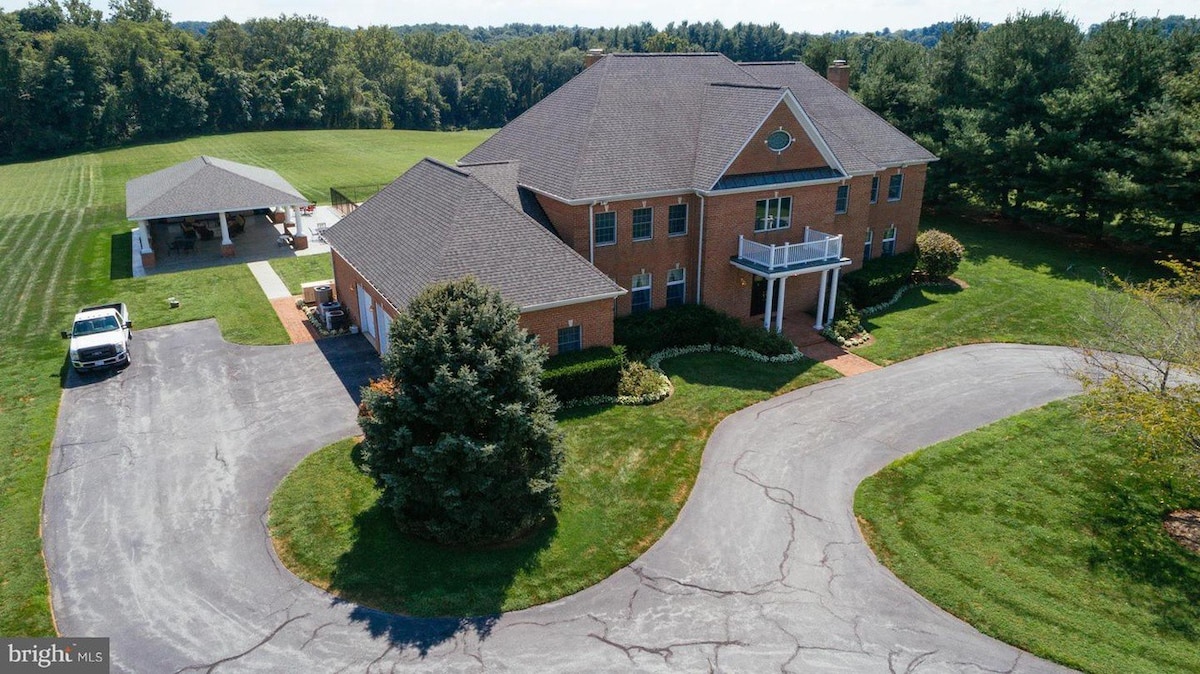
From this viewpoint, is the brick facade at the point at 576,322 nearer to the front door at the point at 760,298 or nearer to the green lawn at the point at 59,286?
the front door at the point at 760,298

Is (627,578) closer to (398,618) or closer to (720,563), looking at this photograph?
(720,563)

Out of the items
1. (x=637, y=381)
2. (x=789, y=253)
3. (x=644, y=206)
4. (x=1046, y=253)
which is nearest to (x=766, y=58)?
(x=1046, y=253)

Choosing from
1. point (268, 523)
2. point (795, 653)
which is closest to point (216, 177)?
point (268, 523)

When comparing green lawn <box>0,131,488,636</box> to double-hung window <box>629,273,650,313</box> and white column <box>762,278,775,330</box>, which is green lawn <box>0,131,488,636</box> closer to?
double-hung window <box>629,273,650,313</box>

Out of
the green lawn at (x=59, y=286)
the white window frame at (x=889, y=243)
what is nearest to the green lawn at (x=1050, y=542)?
the white window frame at (x=889, y=243)

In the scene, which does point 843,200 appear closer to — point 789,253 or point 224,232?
point 789,253

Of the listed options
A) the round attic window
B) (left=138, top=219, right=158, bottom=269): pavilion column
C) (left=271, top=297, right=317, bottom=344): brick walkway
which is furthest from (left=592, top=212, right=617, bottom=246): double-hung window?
(left=138, top=219, right=158, bottom=269): pavilion column
